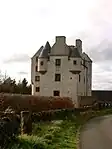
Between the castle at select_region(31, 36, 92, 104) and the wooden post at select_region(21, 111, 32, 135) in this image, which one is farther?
the castle at select_region(31, 36, 92, 104)

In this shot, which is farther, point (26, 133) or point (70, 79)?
point (70, 79)

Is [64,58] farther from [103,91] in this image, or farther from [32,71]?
[103,91]

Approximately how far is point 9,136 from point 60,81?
60860 millimetres

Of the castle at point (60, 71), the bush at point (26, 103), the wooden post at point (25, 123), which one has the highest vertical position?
the castle at point (60, 71)

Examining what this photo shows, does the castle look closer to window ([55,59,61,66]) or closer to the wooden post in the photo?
window ([55,59,61,66])

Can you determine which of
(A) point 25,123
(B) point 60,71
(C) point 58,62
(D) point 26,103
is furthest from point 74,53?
(A) point 25,123

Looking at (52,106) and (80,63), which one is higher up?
(80,63)

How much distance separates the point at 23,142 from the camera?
14336mm

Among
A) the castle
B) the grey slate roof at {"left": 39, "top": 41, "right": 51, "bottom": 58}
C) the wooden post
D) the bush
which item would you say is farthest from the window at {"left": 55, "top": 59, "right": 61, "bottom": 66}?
the wooden post

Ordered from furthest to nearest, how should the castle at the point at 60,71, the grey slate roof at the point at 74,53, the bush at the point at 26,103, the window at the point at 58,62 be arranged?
1. the window at the point at 58,62
2. the castle at the point at 60,71
3. the grey slate roof at the point at 74,53
4. the bush at the point at 26,103

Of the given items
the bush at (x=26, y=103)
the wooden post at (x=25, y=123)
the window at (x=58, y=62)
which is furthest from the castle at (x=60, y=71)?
the wooden post at (x=25, y=123)

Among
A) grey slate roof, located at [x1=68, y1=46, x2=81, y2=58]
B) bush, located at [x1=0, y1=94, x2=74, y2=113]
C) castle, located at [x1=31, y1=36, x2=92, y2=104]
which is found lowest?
bush, located at [x1=0, y1=94, x2=74, y2=113]

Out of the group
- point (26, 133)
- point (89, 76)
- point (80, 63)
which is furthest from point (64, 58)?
point (26, 133)

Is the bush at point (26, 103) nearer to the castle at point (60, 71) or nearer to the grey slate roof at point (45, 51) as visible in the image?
the castle at point (60, 71)
